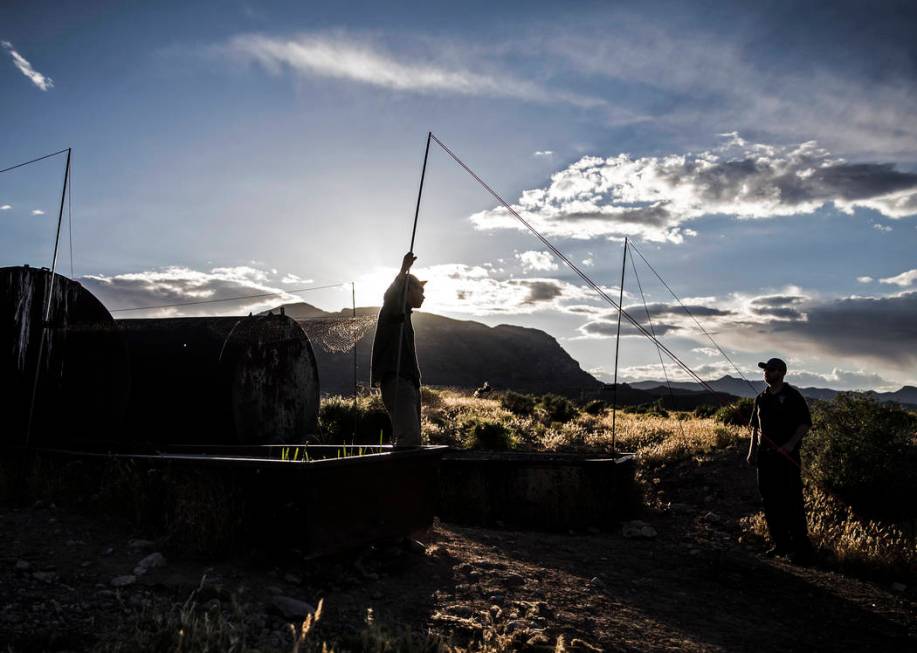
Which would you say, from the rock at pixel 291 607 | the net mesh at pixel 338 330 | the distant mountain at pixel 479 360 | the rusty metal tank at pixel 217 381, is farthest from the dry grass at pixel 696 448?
the distant mountain at pixel 479 360

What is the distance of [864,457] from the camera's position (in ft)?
36.5

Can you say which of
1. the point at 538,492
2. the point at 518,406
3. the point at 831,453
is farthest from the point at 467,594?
the point at 518,406

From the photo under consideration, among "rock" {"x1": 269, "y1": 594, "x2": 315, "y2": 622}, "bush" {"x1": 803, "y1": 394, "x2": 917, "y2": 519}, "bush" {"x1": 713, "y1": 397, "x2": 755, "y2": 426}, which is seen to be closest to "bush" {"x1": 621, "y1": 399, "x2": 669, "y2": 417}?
"bush" {"x1": 713, "y1": 397, "x2": 755, "y2": 426}

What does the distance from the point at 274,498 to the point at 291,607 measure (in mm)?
1261

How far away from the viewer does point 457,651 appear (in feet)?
14.9

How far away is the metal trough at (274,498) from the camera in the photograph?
6070mm

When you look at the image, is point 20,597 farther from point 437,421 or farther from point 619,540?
point 437,421

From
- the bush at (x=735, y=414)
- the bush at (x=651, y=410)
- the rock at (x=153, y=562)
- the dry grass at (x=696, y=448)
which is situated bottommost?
the rock at (x=153, y=562)

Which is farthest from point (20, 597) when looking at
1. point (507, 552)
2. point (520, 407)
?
point (520, 407)

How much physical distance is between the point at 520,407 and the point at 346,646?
23252 mm

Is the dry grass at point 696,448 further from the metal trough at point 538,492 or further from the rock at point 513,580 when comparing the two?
the rock at point 513,580

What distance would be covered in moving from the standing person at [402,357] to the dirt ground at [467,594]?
1249 mm

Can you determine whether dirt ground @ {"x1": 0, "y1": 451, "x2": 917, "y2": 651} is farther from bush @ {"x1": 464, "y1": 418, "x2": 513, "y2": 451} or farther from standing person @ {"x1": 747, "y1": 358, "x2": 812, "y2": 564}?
bush @ {"x1": 464, "y1": 418, "x2": 513, "y2": 451}

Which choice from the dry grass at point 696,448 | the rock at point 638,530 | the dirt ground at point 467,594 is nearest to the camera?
the dirt ground at point 467,594
